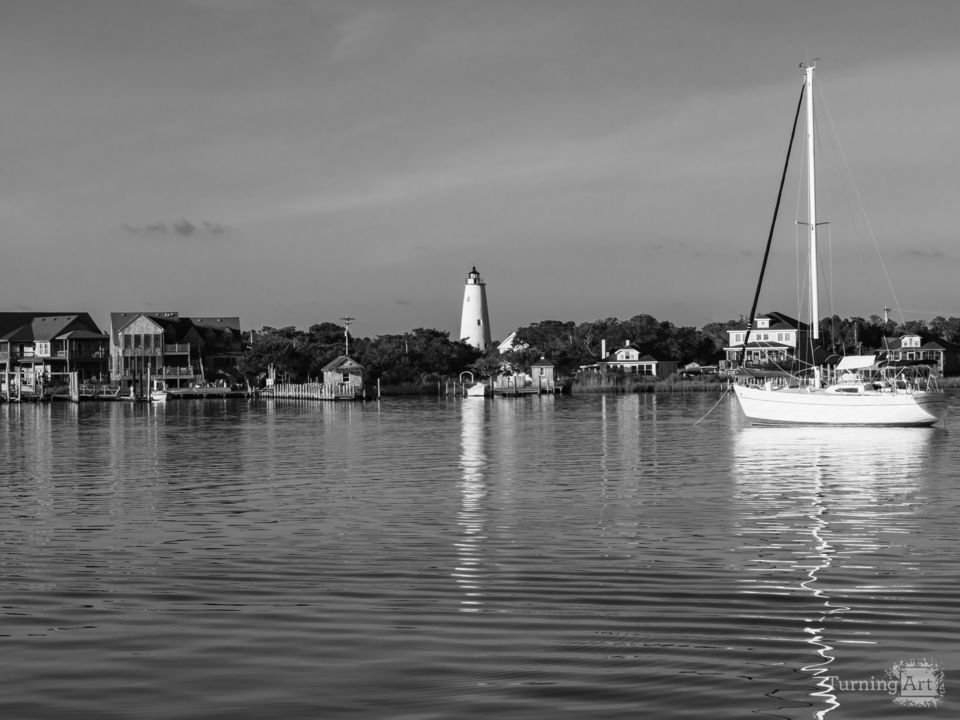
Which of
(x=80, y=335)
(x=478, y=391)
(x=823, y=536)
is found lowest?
(x=823, y=536)

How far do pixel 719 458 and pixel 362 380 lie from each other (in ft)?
255

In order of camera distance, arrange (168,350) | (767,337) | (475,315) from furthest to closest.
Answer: (475,315), (767,337), (168,350)

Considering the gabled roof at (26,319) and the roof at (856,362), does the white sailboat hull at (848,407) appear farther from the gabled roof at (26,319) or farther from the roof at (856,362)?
the gabled roof at (26,319)

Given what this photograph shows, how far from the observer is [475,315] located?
15238 cm

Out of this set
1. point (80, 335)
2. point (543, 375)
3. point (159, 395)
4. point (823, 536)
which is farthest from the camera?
point (80, 335)

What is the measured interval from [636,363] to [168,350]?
55.1 meters

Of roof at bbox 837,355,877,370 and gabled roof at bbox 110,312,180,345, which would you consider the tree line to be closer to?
gabled roof at bbox 110,312,180,345

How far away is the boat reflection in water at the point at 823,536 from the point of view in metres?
10.6

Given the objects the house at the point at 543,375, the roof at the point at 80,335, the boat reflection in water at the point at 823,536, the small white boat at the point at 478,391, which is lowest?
the boat reflection in water at the point at 823,536

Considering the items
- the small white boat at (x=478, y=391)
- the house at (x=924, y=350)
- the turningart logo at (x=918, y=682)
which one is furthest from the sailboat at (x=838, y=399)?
the house at (x=924, y=350)

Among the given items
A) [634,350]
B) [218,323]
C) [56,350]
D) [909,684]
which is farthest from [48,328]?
[909,684]

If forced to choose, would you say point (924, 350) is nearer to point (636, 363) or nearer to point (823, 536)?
point (636, 363)

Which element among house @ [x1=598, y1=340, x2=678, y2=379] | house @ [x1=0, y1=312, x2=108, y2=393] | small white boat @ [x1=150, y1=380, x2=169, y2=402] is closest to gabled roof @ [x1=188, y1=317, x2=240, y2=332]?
house @ [x1=0, y1=312, x2=108, y2=393]

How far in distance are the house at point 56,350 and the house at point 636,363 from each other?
201ft
